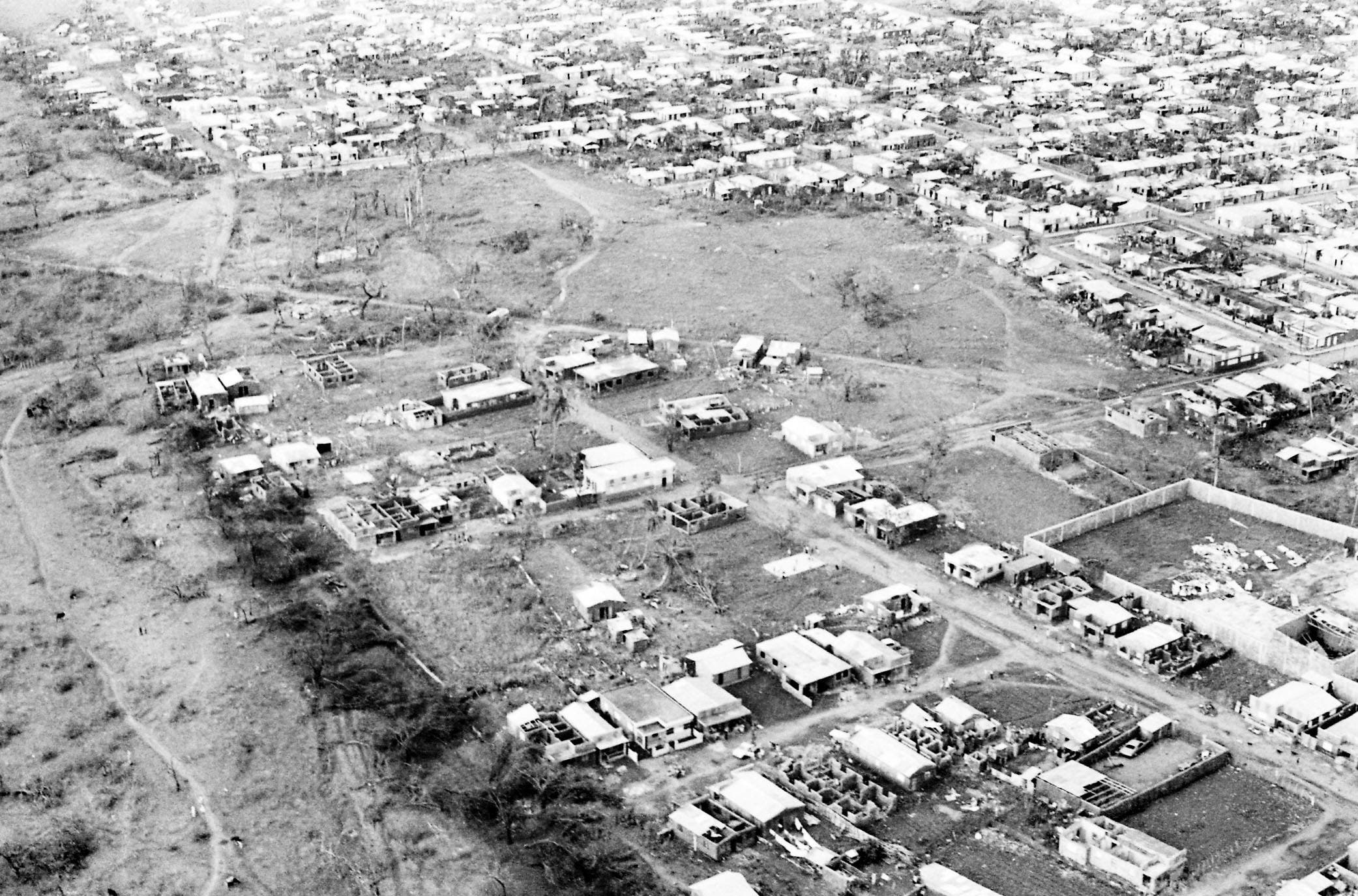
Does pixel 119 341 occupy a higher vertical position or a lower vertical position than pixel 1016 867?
higher

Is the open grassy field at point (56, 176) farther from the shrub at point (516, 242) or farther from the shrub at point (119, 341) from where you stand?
the shrub at point (516, 242)

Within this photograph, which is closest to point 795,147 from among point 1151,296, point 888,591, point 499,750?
point 1151,296

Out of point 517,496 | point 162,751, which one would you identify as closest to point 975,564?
point 517,496

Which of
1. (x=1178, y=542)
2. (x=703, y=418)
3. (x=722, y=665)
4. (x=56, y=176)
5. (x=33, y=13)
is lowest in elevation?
(x=1178, y=542)

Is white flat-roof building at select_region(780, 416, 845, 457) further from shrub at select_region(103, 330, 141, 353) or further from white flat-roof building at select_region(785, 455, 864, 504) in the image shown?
shrub at select_region(103, 330, 141, 353)

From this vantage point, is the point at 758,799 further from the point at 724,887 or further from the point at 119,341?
the point at 119,341

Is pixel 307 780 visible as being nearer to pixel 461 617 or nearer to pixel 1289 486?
pixel 461 617

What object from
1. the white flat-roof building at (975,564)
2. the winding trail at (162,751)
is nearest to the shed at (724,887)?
the winding trail at (162,751)
